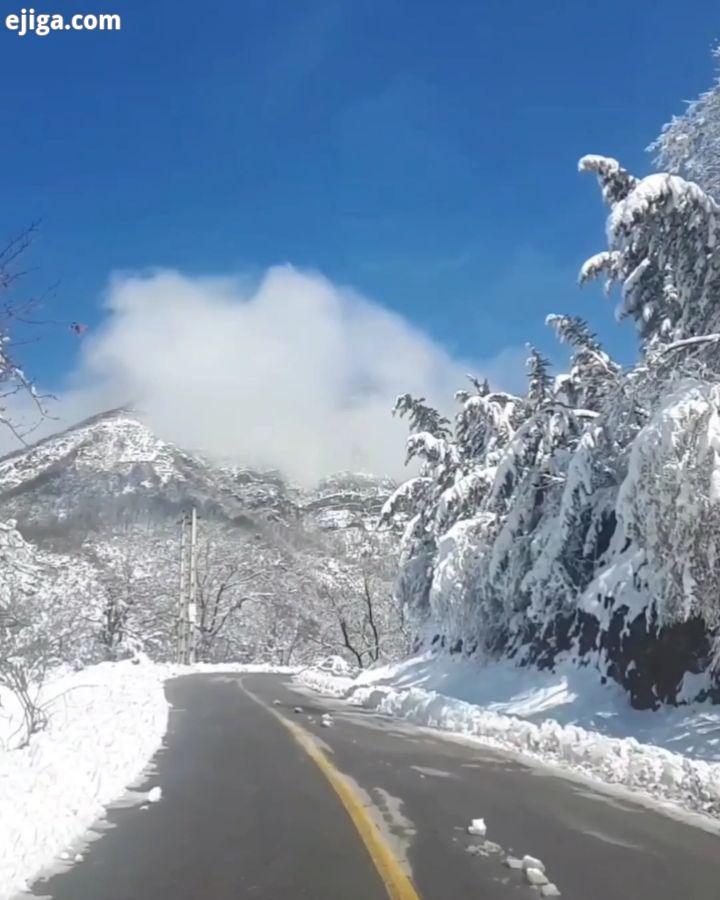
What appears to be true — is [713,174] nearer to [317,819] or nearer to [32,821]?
[317,819]

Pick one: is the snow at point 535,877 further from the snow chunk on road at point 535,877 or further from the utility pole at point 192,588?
the utility pole at point 192,588

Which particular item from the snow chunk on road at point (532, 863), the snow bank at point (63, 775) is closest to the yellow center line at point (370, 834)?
the snow chunk on road at point (532, 863)

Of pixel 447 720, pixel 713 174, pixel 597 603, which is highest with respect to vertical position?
pixel 713 174

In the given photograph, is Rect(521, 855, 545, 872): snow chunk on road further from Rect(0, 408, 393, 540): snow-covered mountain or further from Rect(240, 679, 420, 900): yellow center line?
Rect(0, 408, 393, 540): snow-covered mountain

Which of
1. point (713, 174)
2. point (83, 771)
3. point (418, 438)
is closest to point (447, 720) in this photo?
point (83, 771)

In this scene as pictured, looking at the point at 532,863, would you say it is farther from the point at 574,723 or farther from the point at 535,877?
the point at 574,723

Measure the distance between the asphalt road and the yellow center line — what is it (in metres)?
0.07

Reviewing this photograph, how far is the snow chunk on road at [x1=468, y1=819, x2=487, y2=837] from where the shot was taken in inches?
319

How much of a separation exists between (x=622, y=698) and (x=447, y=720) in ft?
12.7

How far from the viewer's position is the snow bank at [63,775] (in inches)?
272

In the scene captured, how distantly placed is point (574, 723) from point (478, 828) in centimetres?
1218

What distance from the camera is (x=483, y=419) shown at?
108 feet

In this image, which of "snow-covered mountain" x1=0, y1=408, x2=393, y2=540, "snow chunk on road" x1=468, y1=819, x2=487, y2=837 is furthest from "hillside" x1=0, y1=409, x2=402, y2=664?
"snow chunk on road" x1=468, y1=819, x2=487, y2=837

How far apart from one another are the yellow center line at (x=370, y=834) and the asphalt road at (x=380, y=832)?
67 mm
